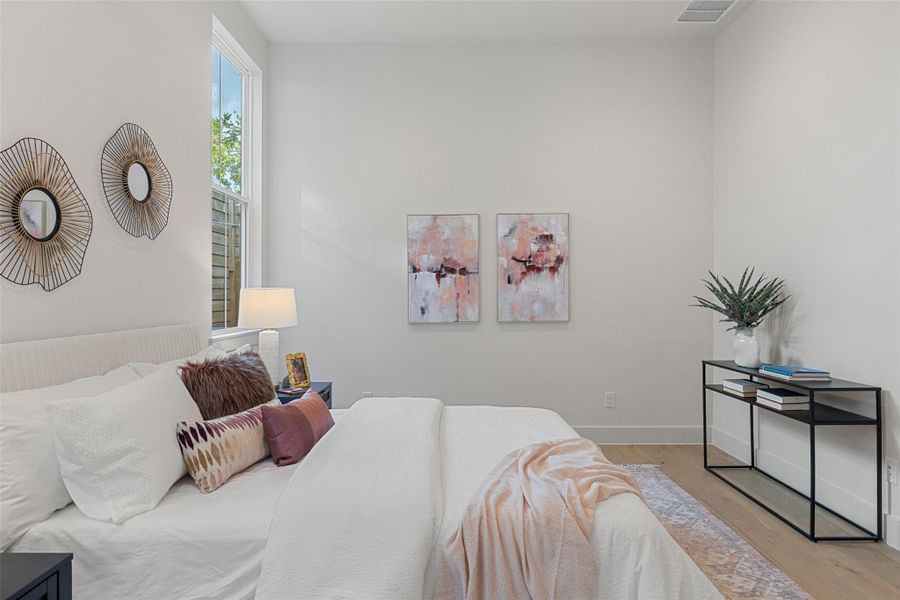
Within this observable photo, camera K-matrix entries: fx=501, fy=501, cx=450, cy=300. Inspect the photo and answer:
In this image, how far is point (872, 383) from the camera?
2547 mm

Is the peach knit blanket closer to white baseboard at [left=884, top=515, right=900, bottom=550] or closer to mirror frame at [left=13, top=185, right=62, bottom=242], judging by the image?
mirror frame at [left=13, top=185, right=62, bottom=242]

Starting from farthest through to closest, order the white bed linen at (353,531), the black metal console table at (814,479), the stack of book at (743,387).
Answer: the stack of book at (743,387)
the black metal console table at (814,479)
the white bed linen at (353,531)

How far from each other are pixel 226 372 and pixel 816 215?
10.8 feet

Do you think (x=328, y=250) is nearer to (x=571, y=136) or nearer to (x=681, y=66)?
(x=571, y=136)

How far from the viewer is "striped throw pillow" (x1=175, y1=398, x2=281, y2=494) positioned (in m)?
1.72

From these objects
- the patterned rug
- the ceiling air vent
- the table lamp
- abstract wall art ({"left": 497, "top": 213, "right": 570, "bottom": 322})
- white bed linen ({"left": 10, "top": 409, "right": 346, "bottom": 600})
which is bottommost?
the patterned rug

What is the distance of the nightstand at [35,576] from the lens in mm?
1151

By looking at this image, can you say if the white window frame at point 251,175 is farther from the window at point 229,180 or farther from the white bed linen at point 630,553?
the white bed linen at point 630,553

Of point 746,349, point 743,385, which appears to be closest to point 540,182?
point 746,349

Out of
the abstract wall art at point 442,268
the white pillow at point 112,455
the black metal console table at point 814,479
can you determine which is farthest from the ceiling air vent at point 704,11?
the white pillow at point 112,455

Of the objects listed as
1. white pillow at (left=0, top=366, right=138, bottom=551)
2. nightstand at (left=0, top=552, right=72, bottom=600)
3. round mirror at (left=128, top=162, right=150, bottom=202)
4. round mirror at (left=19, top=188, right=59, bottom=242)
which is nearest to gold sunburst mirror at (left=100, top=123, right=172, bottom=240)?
round mirror at (left=128, top=162, right=150, bottom=202)

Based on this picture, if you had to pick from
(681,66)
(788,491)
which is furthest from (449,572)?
(681,66)

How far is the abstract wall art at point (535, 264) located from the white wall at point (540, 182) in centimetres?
9

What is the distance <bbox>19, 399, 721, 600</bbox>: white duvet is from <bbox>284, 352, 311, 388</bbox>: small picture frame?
1.72 metres
